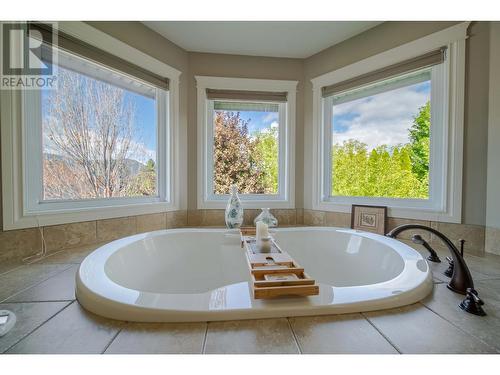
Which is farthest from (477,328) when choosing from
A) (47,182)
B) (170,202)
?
(47,182)

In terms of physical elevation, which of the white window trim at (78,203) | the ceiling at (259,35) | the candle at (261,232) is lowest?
the candle at (261,232)

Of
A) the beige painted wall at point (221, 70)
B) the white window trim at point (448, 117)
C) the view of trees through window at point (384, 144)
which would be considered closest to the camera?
the white window trim at point (448, 117)

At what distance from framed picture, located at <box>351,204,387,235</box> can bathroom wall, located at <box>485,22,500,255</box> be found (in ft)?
1.90

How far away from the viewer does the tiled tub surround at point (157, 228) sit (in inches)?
49.9

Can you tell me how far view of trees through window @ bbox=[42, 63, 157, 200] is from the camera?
1469 mm

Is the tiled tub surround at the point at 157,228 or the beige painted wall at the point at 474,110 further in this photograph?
the beige painted wall at the point at 474,110

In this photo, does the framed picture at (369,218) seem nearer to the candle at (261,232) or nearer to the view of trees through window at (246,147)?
the view of trees through window at (246,147)

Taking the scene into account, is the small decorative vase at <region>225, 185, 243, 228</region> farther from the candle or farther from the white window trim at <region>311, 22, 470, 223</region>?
the white window trim at <region>311, 22, 470, 223</region>

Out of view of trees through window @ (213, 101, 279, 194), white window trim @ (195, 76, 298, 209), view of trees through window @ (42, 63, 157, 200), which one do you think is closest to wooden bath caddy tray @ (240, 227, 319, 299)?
white window trim @ (195, 76, 298, 209)

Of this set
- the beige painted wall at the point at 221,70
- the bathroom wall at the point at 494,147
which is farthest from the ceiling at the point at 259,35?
the bathroom wall at the point at 494,147

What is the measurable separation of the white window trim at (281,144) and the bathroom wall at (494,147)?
1348 millimetres

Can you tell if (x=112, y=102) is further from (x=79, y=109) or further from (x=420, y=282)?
(x=420, y=282)

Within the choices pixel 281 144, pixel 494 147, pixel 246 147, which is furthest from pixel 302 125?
pixel 494 147

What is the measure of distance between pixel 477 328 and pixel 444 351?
0.19m
